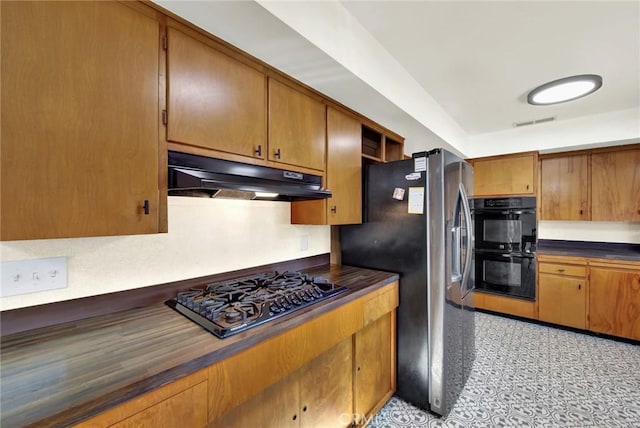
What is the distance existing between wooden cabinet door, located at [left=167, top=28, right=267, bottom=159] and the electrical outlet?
2.19 feet

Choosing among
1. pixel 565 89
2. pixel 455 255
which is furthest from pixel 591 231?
pixel 455 255

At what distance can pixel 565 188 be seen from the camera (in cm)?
337

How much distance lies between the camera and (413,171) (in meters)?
1.90

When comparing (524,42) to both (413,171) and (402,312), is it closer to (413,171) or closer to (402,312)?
(413,171)

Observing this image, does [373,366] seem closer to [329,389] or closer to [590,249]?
[329,389]

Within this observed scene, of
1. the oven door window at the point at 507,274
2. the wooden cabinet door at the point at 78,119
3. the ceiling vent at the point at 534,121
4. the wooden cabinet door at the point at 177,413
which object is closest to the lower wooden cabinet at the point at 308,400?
the wooden cabinet door at the point at 177,413

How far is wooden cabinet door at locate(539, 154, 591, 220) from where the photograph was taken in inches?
128

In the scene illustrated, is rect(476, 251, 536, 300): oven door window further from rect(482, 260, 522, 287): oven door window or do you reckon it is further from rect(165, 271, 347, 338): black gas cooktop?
rect(165, 271, 347, 338): black gas cooktop

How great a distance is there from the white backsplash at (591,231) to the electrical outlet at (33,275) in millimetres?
4958

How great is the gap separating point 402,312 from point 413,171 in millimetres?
1023

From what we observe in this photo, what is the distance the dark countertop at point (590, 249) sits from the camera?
2.89 metres

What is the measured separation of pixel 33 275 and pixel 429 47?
2412mm

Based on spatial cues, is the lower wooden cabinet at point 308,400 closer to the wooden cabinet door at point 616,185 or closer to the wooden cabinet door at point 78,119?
the wooden cabinet door at point 78,119

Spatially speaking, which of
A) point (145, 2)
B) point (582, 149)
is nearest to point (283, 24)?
point (145, 2)
